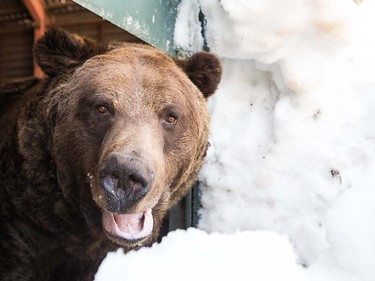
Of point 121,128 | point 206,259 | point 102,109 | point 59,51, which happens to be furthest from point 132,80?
point 206,259

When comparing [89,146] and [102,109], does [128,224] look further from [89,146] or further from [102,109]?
[102,109]

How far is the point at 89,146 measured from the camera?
2.92 m

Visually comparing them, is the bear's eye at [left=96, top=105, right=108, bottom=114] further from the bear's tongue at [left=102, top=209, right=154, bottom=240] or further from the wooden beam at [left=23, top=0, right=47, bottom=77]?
the wooden beam at [left=23, top=0, right=47, bottom=77]

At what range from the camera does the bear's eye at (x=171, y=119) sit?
3035 millimetres

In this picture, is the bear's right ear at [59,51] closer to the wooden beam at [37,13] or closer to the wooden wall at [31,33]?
the wooden wall at [31,33]

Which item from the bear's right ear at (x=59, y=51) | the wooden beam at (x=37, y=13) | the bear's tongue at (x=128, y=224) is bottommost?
the bear's tongue at (x=128, y=224)

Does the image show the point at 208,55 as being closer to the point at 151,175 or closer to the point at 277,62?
the point at 277,62

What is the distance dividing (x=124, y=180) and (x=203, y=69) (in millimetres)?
1342

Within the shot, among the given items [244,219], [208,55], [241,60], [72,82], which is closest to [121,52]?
[72,82]

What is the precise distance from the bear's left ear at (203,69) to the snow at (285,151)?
308 mm

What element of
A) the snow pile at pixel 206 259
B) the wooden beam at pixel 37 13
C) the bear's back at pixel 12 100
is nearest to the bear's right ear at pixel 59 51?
the bear's back at pixel 12 100

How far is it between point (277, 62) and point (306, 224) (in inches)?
44.4

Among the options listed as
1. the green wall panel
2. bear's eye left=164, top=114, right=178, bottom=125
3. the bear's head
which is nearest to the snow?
the green wall panel

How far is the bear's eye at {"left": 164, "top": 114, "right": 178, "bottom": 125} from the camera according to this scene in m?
3.04
